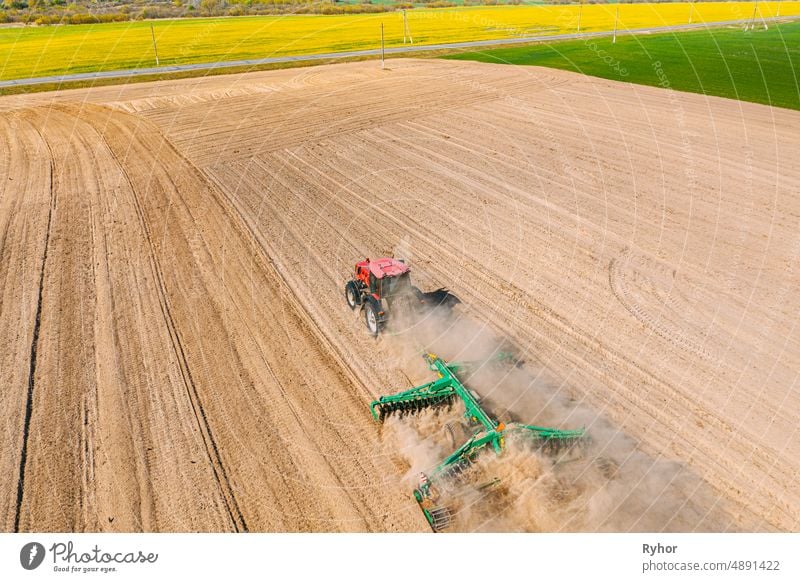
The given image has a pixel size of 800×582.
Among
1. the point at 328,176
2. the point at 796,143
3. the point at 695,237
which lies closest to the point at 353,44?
the point at 328,176

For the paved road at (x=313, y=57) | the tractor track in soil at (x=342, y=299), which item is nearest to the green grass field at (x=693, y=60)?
the paved road at (x=313, y=57)

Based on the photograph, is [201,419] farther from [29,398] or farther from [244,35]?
[244,35]

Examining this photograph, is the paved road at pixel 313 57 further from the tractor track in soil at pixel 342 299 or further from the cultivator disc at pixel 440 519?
the cultivator disc at pixel 440 519

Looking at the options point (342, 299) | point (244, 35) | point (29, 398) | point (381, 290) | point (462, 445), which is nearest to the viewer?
point (462, 445)

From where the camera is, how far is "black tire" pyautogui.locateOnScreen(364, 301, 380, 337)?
623 inches

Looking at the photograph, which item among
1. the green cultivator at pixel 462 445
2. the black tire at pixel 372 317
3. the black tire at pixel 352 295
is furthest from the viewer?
the black tire at pixel 352 295

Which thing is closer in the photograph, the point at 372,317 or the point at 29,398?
the point at 29,398

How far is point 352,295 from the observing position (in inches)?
684

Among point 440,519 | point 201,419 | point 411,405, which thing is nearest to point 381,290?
point 411,405

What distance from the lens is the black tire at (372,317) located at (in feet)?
52.0

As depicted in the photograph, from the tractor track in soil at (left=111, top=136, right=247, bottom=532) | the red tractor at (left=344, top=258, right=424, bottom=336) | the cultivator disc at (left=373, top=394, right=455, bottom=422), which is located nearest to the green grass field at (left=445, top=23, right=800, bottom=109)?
the red tractor at (left=344, top=258, right=424, bottom=336)

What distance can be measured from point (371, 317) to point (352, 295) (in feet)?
4.68

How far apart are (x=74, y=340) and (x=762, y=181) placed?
29.1 meters

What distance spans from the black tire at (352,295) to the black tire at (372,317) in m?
0.48
